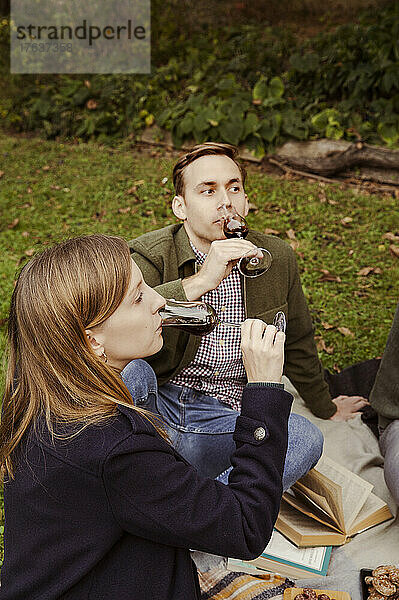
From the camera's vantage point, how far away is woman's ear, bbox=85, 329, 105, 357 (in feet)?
5.96

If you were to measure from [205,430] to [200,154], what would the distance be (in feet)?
3.94

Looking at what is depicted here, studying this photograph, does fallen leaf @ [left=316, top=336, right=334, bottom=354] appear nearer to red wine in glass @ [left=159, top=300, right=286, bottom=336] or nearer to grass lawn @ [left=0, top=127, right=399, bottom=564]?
grass lawn @ [left=0, top=127, right=399, bottom=564]

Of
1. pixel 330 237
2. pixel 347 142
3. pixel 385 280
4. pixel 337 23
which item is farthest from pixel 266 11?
pixel 385 280

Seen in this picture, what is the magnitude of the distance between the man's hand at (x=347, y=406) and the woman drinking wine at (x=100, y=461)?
1674mm

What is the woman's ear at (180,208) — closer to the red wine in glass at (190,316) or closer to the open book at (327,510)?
the red wine in glass at (190,316)

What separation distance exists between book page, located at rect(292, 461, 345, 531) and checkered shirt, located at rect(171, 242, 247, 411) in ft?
1.46

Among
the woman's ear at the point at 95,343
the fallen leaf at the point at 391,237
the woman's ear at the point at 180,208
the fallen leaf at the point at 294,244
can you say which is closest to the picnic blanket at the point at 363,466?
the woman's ear at the point at 180,208

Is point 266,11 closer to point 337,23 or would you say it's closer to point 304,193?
point 337,23

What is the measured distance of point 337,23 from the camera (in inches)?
354

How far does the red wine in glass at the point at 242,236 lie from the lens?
2662 millimetres

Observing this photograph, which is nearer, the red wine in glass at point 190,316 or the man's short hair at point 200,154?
the red wine in glass at point 190,316

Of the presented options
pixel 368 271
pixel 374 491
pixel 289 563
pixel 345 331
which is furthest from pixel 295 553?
pixel 368 271

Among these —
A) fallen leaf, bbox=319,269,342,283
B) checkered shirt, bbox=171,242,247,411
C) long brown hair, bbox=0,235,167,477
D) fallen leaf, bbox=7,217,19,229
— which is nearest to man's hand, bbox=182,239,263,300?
checkered shirt, bbox=171,242,247,411

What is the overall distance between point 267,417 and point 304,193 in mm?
5079
